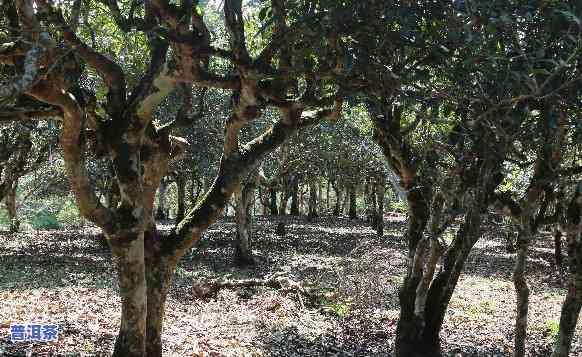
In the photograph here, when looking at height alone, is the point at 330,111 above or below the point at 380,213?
above

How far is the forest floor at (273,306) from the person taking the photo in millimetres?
8977

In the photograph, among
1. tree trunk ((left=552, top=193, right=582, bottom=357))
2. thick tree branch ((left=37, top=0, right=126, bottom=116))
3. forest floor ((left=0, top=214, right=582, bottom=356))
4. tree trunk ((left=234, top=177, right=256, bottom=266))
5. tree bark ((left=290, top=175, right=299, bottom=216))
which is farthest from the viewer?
tree bark ((left=290, top=175, right=299, bottom=216))

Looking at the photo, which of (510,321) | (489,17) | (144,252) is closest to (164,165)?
(144,252)

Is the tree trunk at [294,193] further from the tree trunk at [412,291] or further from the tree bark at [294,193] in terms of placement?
the tree trunk at [412,291]

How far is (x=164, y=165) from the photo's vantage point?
22.6 feet

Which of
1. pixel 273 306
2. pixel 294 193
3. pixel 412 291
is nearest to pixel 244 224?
pixel 273 306

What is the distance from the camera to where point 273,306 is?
11.6 meters

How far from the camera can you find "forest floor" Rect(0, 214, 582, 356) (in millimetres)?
8977

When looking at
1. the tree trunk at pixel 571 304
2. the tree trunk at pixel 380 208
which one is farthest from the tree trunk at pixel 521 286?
the tree trunk at pixel 380 208

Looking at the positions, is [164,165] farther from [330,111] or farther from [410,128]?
[410,128]

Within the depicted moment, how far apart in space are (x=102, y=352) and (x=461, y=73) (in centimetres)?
607

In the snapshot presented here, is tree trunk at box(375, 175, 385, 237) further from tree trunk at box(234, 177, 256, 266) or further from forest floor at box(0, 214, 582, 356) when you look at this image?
tree trunk at box(234, 177, 256, 266)

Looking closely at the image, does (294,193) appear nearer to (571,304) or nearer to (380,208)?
(380,208)

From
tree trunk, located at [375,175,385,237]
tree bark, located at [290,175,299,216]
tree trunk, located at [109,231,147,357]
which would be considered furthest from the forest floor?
tree bark, located at [290,175,299,216]
